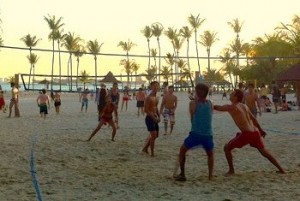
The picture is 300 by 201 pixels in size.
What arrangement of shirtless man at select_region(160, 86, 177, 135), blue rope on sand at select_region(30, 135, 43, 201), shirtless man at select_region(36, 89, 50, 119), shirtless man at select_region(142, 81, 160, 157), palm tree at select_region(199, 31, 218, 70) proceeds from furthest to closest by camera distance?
palm tree at select_region(199, 31, 218, 70) → shirtless man at select_region(36, 89, 50, 119) → shirtless man at select_region(160, 86, 177, 135) → shirtless man at select_region(142, 81, 160, 157) → blue rope on sand at select_region(30, 135, 43, 201)

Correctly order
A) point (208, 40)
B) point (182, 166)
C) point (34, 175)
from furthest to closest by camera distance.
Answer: point (208, 40), point (34, 175), point (182, 166)

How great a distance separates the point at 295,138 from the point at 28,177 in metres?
7.22

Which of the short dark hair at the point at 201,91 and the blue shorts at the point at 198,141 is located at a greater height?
the short dark hair at the point at 201,91

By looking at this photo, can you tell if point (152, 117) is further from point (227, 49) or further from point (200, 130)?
point (227, 49)

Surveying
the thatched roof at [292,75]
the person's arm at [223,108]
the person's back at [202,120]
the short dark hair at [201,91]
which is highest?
the thatched roof at [292,75]

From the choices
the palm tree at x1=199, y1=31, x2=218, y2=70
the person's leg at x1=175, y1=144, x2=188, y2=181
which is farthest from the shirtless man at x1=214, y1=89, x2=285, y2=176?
the palm tree at x1=199, y1=31, x2=218, y2=70

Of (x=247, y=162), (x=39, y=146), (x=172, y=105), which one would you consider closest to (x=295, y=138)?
(x=172, y=105)

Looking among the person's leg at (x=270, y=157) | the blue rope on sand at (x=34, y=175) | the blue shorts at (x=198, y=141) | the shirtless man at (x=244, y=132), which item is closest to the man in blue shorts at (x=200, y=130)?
the blue shorts at (x=198, y=141)

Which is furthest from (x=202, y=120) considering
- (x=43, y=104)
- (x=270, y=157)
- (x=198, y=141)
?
(x=43, y=104)

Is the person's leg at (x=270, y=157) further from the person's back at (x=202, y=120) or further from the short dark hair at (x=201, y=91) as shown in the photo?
the short dark hair at (x=201, y=91)

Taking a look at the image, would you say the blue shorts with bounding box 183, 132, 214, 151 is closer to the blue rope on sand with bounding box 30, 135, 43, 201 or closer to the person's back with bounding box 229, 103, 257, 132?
the person's back with bounding box 229, 103, 257, 132

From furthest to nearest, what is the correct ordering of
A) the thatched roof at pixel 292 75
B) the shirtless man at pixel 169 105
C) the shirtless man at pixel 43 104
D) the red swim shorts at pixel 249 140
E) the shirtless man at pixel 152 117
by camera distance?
the thatched roof at pixel 292 75 → the shirtless man at pixel 43 104 → the shirtless man at pixel 169 105 → the shirtless man at pixel 152 117 → the red swim shorts at pixel 249 140

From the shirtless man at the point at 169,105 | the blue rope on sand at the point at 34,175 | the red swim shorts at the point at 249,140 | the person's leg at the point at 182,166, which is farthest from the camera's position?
the shirtless man at the point at 169,105

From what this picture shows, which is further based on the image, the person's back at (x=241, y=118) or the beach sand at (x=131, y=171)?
the person's back at (x=241, y=118)
